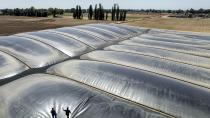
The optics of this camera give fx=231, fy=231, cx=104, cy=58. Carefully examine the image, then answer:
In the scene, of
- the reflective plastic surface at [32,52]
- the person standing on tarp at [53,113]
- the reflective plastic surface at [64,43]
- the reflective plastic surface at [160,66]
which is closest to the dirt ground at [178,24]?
the reflective plastic surface at [64,43]

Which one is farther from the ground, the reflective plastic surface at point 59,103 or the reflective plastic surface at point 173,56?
the reflective plastic surface at point 173,56

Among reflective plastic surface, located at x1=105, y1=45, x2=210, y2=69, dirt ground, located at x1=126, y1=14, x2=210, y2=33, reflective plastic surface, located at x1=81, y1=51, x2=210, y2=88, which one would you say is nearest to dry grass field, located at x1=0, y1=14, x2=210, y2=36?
dirt ground, located at x1=126, y1=14, x2=210, y2=33

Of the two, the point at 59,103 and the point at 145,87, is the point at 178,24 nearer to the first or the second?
the point at 145,87

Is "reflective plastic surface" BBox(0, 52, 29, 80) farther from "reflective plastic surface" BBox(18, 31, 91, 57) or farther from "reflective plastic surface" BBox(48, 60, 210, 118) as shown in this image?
"reflective plastic surface" BBox(18, 31, 91, 57)

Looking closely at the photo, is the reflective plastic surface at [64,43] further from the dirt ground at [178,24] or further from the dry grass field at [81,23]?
the dirt ground at [178,24]

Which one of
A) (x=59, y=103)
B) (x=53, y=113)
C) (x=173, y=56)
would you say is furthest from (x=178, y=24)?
(x=53, y=113)
